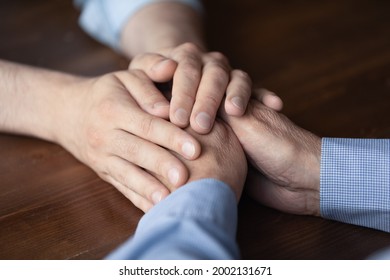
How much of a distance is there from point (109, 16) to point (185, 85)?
1.73 ft

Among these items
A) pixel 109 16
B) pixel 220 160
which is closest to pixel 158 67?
pixel 220 160

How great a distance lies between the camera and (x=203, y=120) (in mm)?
857

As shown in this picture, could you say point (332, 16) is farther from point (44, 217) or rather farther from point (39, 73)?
point (44, 217)

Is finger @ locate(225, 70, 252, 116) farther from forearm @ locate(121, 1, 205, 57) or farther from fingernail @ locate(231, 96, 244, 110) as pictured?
forearm @ locate(121, 1, 205, 57)

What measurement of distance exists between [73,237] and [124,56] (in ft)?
2.01

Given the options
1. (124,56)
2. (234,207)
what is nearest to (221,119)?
(234,207)

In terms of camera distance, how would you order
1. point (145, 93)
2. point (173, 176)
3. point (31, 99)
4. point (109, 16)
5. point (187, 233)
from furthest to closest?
point (109, 16) < point (31, 99) < point (145, 93) < point (173, 176) < point (187, 233)

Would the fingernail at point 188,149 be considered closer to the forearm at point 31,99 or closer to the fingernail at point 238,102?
the fingernail at point 238,102

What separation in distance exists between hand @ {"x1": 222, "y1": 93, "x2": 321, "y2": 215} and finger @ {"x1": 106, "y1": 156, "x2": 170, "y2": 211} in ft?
0.50

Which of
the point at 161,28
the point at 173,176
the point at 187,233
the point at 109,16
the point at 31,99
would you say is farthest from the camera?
the point at 109,16

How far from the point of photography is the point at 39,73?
1.08 metres

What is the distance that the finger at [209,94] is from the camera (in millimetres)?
861

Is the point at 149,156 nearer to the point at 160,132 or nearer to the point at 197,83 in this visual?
the point at 160,132

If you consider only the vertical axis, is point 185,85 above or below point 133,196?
above
